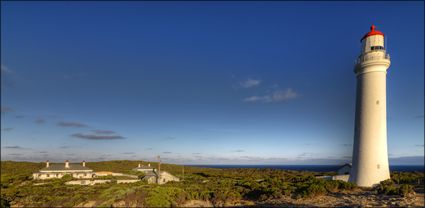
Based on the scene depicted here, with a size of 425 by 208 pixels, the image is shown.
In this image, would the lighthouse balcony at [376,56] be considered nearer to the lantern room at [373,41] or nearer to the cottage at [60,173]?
the lantern room at [373,41]

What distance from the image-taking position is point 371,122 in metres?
20.8

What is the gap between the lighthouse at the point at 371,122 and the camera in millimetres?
20594

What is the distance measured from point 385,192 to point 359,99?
732 centimetres

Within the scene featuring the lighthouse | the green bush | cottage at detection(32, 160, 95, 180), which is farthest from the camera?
cottage at detection(32, 160, 95, 180)

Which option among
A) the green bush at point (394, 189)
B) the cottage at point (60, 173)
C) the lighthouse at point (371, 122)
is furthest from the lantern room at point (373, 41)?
the cottage at point (60, 173)

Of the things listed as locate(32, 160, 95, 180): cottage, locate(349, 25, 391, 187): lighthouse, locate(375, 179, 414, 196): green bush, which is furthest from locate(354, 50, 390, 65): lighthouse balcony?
locate(32, 160, 95, 180): cottage

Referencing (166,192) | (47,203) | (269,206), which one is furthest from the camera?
(166,192)

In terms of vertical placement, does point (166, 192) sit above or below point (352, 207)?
below

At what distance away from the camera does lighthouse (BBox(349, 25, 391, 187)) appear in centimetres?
2059

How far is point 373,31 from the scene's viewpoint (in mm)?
22844

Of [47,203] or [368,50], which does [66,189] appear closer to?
[47,203]

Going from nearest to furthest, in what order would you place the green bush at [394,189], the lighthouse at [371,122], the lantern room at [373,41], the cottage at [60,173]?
the green bush at [394,189] → the lighthouse at [371,122] → the lantern room at [373,41] → the cottage at [60,173]

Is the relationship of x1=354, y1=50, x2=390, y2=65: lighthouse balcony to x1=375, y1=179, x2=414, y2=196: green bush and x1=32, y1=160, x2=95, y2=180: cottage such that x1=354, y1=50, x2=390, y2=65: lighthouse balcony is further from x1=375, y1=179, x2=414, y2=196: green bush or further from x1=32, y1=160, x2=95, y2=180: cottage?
x1=32, y1=160, x2=95, y2=180: cottage

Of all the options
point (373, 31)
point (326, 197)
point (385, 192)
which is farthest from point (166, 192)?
point (373, 31)
